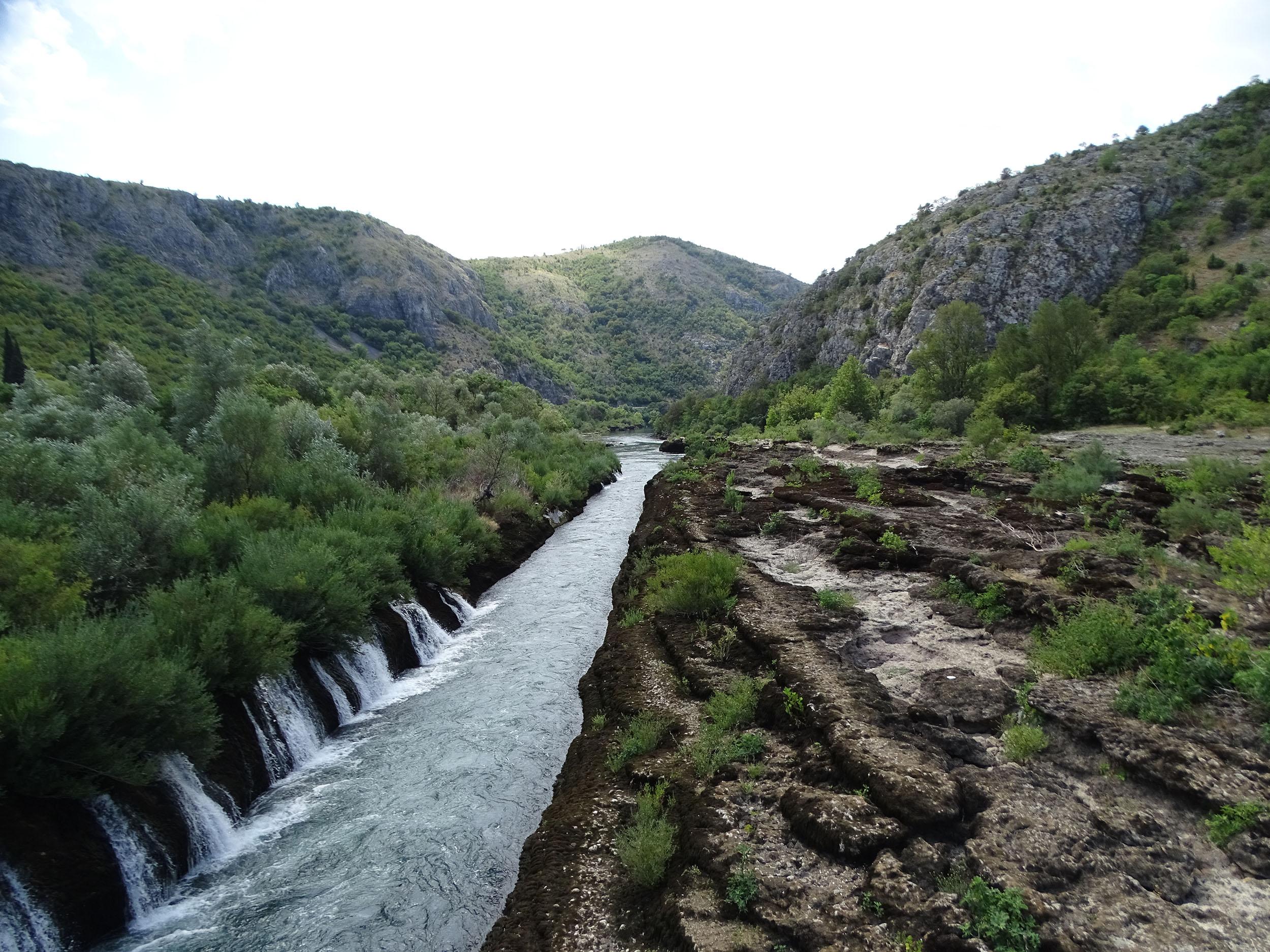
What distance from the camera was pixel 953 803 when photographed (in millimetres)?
7176

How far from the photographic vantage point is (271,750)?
12375mm

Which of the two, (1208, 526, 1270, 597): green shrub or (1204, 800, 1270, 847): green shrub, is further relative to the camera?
(1208, 526, 1270, 597): green shrub

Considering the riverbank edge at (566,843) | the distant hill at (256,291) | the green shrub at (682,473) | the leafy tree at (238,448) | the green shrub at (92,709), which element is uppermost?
the distant hill at (256,291)

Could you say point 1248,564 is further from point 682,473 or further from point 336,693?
point 682,473

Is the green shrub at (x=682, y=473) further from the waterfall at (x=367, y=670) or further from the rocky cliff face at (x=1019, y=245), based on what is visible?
the rocky cliff face at (x=1019, y=245)

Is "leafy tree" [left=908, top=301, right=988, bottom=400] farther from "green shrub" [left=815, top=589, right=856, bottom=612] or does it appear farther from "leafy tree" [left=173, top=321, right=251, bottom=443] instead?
"leafy tree" [left=173, top=321, right=251, bottom=443]

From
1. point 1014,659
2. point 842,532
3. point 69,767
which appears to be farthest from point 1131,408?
point 69,767

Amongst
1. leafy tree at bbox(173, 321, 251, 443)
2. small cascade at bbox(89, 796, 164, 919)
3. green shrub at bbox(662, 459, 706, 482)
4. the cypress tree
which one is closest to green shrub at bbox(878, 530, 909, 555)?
small cascade at bbox(89, 796, 164, 919)

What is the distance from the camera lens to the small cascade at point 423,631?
18.5 m

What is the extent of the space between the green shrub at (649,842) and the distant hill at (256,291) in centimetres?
7676

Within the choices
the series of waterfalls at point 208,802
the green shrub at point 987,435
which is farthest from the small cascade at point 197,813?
the green shrub at point 987,435

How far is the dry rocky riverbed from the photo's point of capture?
589 centimetres

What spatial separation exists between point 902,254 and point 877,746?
102 m

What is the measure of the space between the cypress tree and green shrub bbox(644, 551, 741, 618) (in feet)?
192
